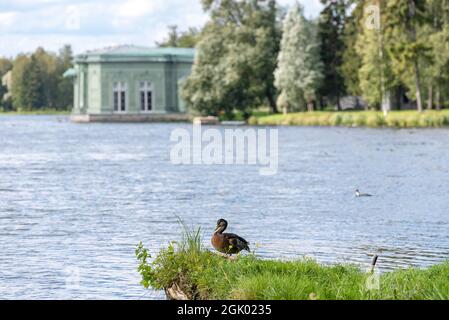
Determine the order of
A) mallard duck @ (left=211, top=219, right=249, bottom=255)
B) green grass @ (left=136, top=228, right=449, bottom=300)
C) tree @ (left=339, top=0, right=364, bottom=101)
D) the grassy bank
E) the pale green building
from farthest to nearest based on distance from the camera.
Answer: the pale green building, tree @ (left=339, top=0, right=364, bottom=101), the grassy bank, mallard duck @ (left=211, top=219, right=249, bottom=255), green grass @ (left=136, top=228, right=449, bottom=300)

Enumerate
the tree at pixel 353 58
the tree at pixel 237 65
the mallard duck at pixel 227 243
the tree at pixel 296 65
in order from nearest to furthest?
the mallard duck at pixel 227 243
the tree at pixel 353 58
the tree at pixel 296 65
the tree at pixel 237 65

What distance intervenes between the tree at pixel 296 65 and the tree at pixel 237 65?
3860 mm

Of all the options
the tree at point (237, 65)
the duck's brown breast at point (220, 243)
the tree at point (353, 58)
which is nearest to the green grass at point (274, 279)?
the duck's brown breast at point (220, 243)

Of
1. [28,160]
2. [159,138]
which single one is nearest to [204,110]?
[159,138]

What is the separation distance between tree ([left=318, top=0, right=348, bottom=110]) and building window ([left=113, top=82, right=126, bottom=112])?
2815 cm

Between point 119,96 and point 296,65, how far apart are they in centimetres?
3244

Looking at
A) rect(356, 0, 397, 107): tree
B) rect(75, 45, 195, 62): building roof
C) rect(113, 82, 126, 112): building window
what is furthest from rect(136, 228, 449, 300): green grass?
rect(113, 82, 126, 112): building window

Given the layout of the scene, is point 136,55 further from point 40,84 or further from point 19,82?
point 40,84

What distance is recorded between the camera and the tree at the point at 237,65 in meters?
85.0

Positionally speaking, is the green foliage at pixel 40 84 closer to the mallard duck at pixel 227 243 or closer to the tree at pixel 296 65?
the tree at pixel 296 65

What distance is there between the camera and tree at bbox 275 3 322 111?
80375 mm

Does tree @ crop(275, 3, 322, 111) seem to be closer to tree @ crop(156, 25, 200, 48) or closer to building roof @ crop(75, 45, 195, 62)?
building roof @ crop(75, 45, 195, 62)

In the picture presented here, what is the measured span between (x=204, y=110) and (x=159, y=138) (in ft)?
69.6
